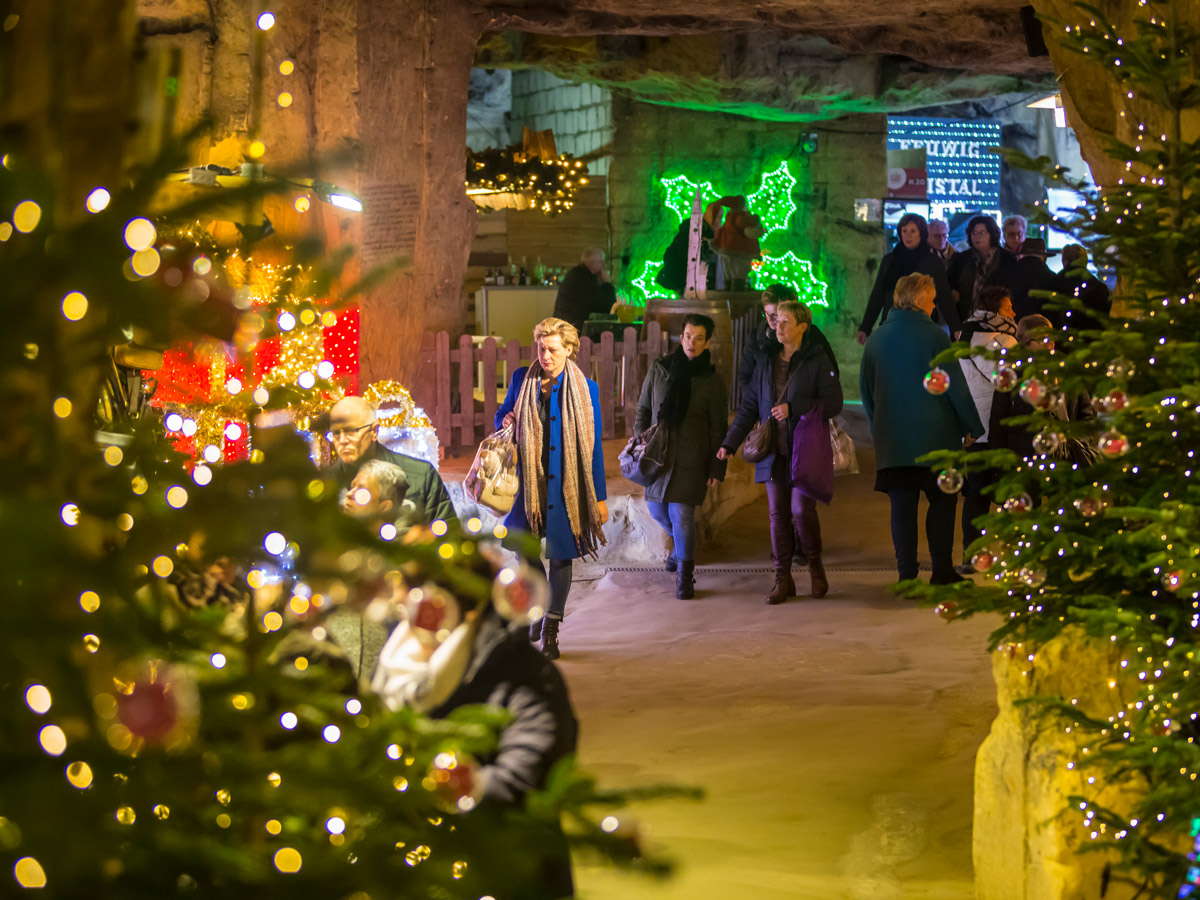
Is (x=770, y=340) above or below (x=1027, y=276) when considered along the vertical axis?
below

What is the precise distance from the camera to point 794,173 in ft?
61.9

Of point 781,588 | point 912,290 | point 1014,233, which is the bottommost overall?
point 781,588

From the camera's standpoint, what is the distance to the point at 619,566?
9898mm

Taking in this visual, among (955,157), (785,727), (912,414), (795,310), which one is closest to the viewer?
(785,727)

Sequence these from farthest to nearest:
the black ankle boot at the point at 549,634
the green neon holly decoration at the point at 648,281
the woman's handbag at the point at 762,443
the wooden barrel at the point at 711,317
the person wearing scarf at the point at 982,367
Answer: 1. the green neon holly decoration at the point at 648,281
2. the wooden barrel at the point at 711,317
3. the woman's handbag at the point at 762,443
4. the person wearing scarf at the point at 982,367
5. the black ankle boot at the point at 549,634

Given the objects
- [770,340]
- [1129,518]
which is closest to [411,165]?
[770,340]

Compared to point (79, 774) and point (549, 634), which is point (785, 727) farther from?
point (79, 774)

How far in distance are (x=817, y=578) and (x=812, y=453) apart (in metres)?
0.94

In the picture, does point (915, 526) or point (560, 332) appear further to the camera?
point (915, 526)

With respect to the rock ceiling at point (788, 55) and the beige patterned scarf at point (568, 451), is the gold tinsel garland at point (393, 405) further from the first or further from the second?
the rock ceiling at point (788, 55)

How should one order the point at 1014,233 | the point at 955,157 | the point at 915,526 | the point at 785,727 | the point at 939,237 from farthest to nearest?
the point at 955,157 → the point at 939,237 → the point at 1014,233 → the point at 915,526 → the point at 785,727

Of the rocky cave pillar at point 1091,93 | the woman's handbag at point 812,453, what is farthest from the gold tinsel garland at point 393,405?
the rocky cave pillar at point 1091,93

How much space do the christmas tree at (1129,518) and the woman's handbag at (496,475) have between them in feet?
10.1

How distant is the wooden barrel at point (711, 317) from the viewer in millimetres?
12469
